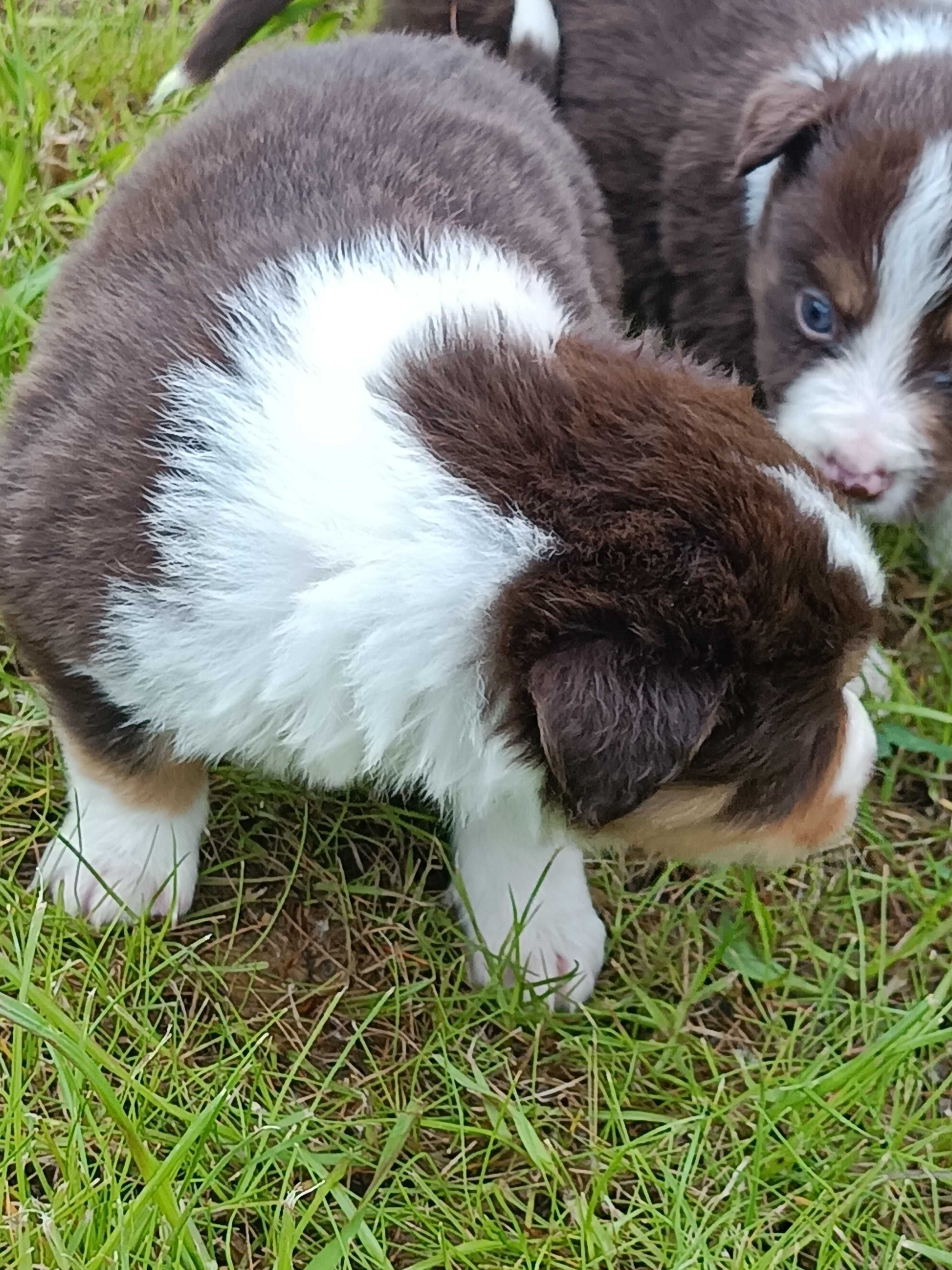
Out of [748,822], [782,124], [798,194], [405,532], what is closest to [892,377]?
[798,194]

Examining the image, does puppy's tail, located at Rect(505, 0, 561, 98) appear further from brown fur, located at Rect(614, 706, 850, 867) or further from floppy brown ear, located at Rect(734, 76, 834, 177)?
brown fur, located at Rect(614, 706, 850, 867)

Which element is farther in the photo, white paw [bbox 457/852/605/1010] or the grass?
white paw [bbox 457/852/605/1010]

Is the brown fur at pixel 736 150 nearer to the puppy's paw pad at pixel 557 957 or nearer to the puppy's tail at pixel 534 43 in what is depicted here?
the puppy's tail at pixel 534 43

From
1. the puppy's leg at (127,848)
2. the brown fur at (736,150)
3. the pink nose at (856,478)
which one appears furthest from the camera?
the brown fur at (736,150)

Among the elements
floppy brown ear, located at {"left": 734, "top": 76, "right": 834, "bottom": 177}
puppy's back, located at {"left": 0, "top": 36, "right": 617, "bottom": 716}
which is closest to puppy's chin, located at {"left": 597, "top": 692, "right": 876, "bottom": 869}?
puppy's back, located at {"left": 0, "top": 36, "right": 617, "bottom": 716}

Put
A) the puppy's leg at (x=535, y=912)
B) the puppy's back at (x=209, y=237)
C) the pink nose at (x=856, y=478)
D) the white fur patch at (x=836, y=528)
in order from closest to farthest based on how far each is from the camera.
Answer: the white fur patch at (x=836, y=528) < the puppy's back at (x=209, y=237) < the puppy's leg at (x=535, y=912) < the pink nose at (x=856, y=478)

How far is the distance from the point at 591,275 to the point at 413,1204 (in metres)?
1.83

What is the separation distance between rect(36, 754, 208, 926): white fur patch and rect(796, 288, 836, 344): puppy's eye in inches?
62.7

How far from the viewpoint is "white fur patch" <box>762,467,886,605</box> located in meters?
1.70

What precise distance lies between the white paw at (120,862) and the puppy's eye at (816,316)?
5.23ft

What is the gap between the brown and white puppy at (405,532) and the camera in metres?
1.58

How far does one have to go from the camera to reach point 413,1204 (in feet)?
7.34

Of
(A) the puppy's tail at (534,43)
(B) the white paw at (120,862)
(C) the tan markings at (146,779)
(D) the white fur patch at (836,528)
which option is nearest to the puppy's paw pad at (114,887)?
(B) the white paw at (120,862)

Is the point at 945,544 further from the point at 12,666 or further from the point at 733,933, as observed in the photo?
the point at 12,666
